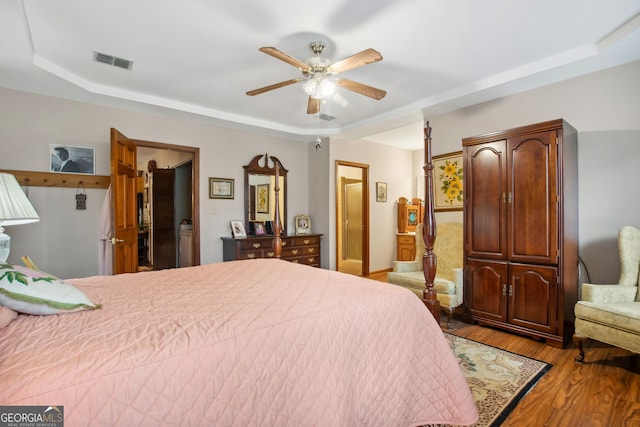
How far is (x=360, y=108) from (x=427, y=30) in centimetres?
171

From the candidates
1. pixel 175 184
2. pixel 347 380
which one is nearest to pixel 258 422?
pixel 347 380

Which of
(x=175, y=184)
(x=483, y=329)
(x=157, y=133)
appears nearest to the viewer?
(x=483, y=329)

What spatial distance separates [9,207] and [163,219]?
435cm

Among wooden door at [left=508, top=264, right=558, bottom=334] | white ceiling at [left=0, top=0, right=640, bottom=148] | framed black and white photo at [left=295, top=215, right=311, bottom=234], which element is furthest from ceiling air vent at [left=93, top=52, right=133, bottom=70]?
wooden door at [left=508, top=264, right=558, bottom=334]

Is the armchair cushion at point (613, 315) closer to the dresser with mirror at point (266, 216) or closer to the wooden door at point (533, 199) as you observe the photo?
the wooden door at point (533, 199)

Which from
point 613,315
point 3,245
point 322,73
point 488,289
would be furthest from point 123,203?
point 613,315

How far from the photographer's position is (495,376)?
223 cm

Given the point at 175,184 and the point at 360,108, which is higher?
the point at 360,108

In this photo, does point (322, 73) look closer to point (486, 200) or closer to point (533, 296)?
point (486, 200)

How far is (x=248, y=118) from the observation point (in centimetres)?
442

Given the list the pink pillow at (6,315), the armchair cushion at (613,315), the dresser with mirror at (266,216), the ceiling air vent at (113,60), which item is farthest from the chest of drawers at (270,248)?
the armchair cushion at (613,315)

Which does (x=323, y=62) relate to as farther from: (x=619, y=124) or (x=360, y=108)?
(x=619, y=124)

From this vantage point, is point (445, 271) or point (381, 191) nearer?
point (445, 271)

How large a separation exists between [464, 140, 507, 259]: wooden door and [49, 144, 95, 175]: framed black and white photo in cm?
417
